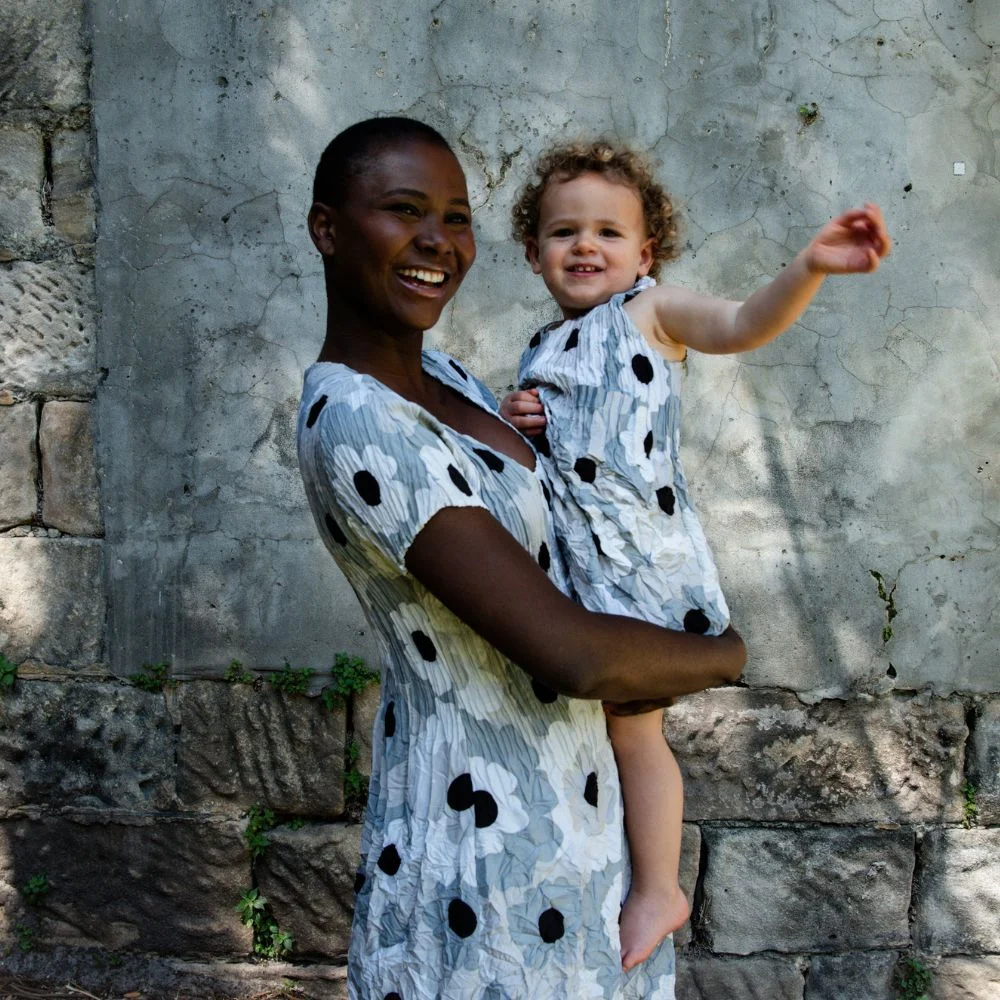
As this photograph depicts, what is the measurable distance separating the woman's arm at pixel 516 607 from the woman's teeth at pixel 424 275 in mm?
408

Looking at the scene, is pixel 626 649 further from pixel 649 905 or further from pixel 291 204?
pixel 291 204

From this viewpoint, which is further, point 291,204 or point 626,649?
point 291,204

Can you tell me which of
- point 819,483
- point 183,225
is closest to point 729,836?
point 819,483

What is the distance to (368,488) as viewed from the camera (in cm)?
150

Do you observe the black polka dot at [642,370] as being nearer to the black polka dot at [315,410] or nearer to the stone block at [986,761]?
the black polka dot at [315,410]

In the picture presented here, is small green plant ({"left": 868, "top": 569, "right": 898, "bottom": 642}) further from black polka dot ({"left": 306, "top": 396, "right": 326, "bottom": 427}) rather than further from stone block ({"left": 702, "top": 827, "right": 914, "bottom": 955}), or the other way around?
black polka dot ({"left": 306, "top": 396, "right": 326, "bottom": 427})

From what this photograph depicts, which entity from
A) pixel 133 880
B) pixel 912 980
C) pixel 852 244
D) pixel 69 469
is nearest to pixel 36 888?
pixel 133 880

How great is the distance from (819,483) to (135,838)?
2438 mm

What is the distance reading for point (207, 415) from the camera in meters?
3.54

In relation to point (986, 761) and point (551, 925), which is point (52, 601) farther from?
point (986, 761)

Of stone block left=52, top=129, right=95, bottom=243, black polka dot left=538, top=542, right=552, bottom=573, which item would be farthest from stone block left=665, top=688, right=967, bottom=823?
stone block left=52, top=129, right=95, bottom=243

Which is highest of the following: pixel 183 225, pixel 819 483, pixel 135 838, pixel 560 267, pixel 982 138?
pixel 982 138

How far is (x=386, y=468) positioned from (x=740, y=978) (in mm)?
2851

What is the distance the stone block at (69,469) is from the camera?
11.7 feet
